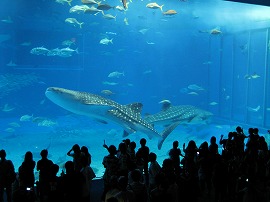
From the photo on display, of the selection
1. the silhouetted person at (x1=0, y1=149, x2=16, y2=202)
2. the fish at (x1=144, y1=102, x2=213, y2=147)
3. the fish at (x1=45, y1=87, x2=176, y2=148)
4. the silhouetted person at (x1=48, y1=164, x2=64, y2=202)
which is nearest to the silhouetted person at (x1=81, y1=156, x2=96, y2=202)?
the silhouetted person at (x1=48, y1=164, x2=64, y2=202)

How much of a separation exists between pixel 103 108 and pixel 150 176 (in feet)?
9.77

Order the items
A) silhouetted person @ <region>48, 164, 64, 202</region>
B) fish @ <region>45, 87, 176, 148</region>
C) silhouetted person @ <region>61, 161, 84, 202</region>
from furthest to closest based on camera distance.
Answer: fish @ <region>45, 87, 176, 148</region>
silhouetted person @ <region>61, 161, 84, 202</region>
silhouetted person @ <region>48, 164, 64, 202</region>

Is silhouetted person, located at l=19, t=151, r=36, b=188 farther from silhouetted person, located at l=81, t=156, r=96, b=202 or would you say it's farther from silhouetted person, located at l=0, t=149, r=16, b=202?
silhouetted person, located at l=81, t=156, r=96, b=202

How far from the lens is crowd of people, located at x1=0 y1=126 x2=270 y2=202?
3.04m

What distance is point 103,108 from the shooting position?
6.83 m

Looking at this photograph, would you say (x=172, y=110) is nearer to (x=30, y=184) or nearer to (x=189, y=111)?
(x=189, y=111)

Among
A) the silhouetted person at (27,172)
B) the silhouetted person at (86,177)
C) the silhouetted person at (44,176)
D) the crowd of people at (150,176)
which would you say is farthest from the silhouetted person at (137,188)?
the silhouetted person at (27,172)

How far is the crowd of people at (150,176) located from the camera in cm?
304

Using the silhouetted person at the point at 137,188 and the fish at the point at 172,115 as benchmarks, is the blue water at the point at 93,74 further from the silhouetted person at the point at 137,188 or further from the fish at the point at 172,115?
the silhouetted person at the point at 137,188

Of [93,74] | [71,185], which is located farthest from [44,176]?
[93,74]

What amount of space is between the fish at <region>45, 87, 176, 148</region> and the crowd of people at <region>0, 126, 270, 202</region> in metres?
2.17

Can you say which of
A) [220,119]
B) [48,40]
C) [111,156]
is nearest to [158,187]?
[111,156]

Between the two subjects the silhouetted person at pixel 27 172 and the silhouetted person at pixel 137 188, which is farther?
the silhouetted person at pixel 27 172

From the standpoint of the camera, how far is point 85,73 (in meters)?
38.1
